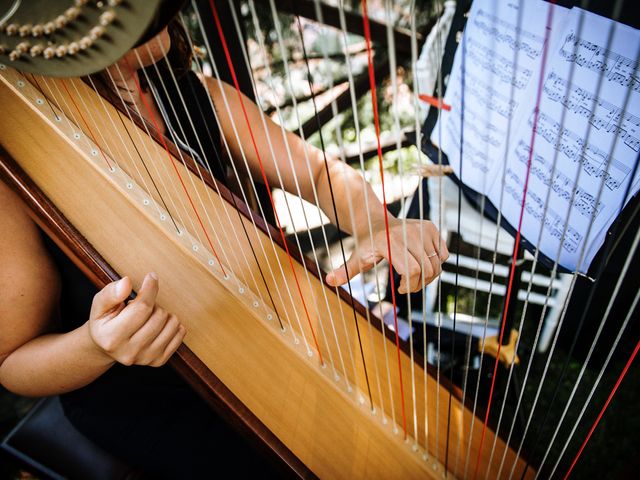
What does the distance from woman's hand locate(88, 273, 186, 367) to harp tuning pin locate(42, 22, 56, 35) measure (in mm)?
432

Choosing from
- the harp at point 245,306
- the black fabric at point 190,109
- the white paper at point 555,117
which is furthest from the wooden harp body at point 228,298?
the white paper at point 555,117

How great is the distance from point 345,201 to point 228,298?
1.84 ft

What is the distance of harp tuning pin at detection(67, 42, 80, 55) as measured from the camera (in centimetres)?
57

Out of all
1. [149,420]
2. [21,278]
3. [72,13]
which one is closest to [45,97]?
[21,278]

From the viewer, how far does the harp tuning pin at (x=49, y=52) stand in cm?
59

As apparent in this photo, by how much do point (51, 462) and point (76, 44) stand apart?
1.22 meters

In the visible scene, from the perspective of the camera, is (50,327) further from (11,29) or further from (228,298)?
(11,29)

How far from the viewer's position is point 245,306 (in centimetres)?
Answer: 108

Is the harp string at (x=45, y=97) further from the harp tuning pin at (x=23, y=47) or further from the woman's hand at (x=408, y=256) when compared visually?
the woman's hand at (x=408, y=256)

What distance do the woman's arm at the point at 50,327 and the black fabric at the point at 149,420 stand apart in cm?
11

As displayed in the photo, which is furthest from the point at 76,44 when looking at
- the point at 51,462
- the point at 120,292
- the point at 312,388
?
the point at 51,462

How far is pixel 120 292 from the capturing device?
84cm

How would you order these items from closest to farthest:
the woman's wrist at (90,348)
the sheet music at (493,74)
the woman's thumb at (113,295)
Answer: the woman's thumb at (113,295), the woman's wrist at (90,348), the sheet music at (493,74)

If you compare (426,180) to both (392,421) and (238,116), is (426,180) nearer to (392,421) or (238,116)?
(238,116)
